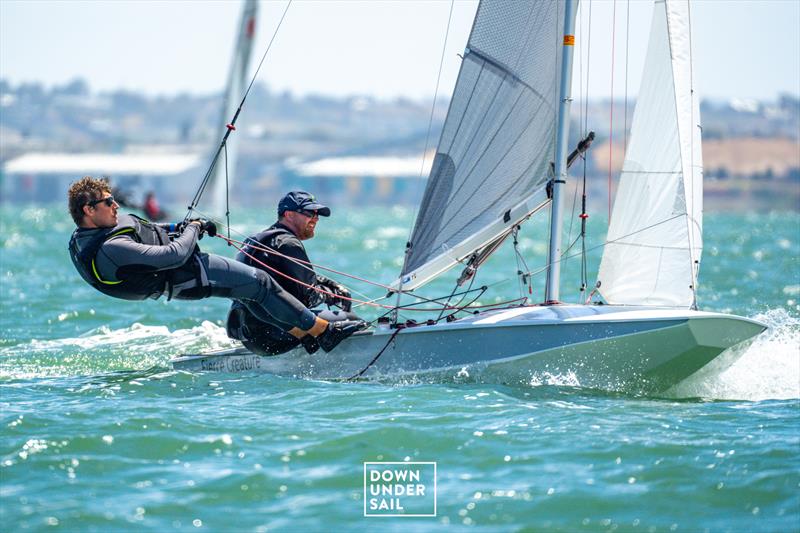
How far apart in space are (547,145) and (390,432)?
250 cm

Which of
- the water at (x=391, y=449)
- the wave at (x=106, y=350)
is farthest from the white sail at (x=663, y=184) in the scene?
the wave at (x=106, y=350)

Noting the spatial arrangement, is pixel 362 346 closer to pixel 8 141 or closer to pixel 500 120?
pixel 500 120

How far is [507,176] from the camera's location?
742 centimetres

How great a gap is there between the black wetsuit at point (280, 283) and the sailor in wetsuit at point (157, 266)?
9.4 inches

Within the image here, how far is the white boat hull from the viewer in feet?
21.6

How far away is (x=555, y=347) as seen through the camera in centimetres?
675

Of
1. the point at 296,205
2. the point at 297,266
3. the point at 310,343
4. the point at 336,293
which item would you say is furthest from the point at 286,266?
the point at 336,293

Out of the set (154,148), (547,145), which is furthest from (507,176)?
(154,148)

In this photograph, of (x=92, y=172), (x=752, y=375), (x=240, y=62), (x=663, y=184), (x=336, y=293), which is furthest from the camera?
(x=92, y=172)

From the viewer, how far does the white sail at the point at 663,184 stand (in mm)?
7203

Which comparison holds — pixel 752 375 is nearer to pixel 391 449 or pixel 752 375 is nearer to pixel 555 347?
pixel 555 347

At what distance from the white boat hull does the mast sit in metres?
0.26

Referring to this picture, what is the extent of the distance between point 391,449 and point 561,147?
98.6 inches

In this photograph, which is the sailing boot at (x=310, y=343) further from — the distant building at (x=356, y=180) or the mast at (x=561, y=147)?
the distant building at (x=356, y=180)
